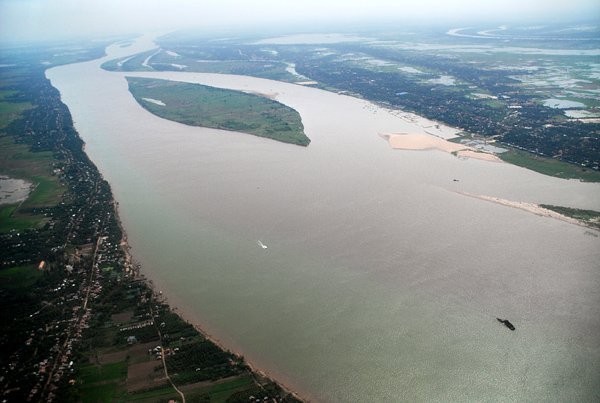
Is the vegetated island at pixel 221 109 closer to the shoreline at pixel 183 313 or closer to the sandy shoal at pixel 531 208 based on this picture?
the sandy shoal at pixel 531 208

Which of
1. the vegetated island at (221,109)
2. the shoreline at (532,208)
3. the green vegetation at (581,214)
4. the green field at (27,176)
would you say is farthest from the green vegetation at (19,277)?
the green vegetation at (581,214)

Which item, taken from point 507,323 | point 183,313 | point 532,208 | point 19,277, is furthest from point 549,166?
point 19,277

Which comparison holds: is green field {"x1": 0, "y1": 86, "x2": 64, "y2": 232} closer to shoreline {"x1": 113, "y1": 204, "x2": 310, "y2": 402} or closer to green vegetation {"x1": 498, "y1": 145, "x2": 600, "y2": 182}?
shoreline {"x1": 113, "y1": 204, "x2": 310, "y2": 402}

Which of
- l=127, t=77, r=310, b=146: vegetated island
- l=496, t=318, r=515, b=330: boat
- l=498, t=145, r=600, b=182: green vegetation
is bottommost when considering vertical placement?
l=127, t=77, r=310, b=146: vegetated island

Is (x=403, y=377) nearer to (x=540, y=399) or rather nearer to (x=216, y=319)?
(x=540, y=399)

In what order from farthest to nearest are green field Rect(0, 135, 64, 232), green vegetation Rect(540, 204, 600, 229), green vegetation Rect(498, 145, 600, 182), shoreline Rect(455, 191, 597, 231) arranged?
green vegetation Rect(498, 145, 600, 182)
green field Rect(0, 135, 64, 232)
shoreline Rect(455, 191, 597, 231)
green vegetation Rect(540, 204, 600, 229)

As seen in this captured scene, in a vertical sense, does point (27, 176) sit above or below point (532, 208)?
below

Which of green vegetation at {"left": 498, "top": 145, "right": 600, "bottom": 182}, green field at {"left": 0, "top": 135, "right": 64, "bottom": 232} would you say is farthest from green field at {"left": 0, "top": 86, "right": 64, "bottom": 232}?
green vegetation at {"left": 498, "top": 145, "right": 600, "bottom": 182}

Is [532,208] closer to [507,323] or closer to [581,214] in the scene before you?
[581,214]
